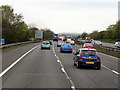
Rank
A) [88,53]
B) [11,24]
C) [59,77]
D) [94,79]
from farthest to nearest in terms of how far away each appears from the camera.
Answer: [11,24], [88,53], [59,77], [94,79]

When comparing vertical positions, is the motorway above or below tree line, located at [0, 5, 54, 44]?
below

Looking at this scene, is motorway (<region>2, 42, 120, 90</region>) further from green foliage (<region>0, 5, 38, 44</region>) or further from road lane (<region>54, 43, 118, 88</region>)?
green foliage (<region>0, 5, 38, 44</region>)

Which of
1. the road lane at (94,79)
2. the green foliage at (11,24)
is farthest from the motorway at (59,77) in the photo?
the green foliage at (11,24)

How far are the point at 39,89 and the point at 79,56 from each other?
24.0 feet

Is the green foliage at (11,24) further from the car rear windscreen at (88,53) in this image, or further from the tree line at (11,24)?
the car rear windscreen at (88,53)

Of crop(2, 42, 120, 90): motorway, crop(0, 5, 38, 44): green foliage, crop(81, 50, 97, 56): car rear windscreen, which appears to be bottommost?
crop(2, 42, 120, 90): motorway

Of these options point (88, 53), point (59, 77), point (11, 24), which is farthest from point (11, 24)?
point (59, 77)

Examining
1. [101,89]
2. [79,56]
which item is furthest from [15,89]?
[79,56]

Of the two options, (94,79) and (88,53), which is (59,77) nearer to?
(94,79)

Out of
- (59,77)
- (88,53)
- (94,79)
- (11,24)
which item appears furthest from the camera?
(11,24)

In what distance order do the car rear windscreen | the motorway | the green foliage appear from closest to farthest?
the motorway, the car rear windscreen, the green foliage

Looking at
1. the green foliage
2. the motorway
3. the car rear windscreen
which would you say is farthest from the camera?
the green foliage

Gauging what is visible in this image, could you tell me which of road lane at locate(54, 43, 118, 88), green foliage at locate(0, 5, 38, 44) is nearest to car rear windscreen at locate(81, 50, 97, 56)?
road lane at locate(54, 43, 118, 88)

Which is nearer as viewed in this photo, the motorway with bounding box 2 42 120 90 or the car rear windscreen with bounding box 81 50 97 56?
the motorway with bounding box 2 42 120 90
